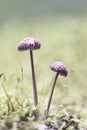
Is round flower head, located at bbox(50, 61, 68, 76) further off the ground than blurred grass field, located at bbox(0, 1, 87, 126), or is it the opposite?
round flower head, located at bbox(50, 61, 68, 76)

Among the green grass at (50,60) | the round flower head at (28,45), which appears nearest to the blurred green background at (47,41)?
the green grass at (50,60)

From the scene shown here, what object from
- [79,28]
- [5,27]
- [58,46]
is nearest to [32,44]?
[58,46]

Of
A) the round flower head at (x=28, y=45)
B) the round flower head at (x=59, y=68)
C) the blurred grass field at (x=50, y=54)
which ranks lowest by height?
the blurred grass field at (x=50, y=54)

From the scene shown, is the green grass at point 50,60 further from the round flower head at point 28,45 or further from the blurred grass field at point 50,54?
the round flower head at point 28,45

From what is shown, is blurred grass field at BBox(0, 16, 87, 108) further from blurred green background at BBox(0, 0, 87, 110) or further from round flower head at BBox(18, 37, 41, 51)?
round flower head at BBox(18, 37, 41, 51)

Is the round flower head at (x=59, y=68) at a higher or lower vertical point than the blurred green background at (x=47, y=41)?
higher

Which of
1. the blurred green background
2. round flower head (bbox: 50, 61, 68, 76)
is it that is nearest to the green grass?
the blurred green background

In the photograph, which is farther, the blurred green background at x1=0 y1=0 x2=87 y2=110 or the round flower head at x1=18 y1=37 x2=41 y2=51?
the blurred green background at x1=0 y1=0 x2=87 y2=110

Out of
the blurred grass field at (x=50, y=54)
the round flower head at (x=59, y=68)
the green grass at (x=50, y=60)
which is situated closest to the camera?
the round flower head at (x=59, y=68)
